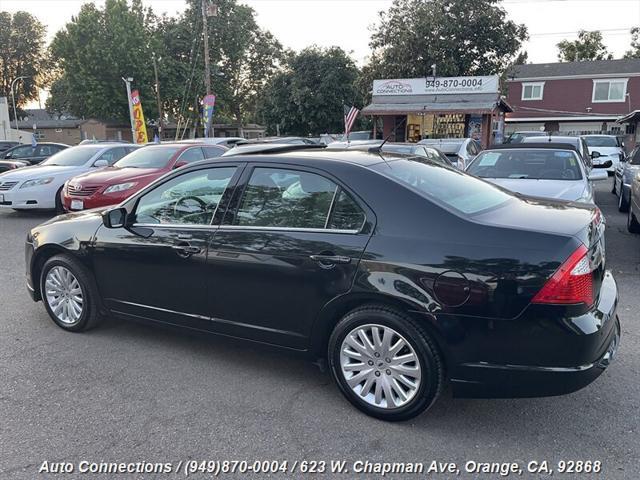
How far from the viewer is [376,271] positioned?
301 centimetres

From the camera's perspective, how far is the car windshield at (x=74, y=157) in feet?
36.9

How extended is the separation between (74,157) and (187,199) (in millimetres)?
8837

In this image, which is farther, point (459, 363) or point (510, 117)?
point (510, 117)

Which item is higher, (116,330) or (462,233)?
(462,233)

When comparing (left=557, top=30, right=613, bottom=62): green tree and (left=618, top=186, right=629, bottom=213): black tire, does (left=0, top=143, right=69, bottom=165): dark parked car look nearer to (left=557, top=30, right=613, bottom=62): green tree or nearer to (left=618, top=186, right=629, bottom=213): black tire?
(left=618, top=186, right=629, bottom=213): black tire

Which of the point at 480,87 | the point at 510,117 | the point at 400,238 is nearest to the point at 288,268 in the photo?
the point at 400,238

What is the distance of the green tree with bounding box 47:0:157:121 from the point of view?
41625 mm

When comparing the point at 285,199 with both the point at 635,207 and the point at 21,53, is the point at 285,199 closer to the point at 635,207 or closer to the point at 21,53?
the point at 635,207

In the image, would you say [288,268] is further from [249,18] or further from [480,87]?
[249,18]

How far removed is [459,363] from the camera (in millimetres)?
2879

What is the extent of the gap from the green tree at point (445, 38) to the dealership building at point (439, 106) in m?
7.02

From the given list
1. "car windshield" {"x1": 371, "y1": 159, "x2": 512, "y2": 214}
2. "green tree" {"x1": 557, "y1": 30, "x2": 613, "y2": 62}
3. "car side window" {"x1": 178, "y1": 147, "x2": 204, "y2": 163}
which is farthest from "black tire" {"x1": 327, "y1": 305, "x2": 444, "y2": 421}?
"green tree" {"x1": 557, "y1": 30, "x2": 613, "y2": 62}

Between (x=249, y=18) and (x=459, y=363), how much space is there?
5184 cm

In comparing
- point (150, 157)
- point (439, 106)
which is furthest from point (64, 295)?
point (439, 106)
